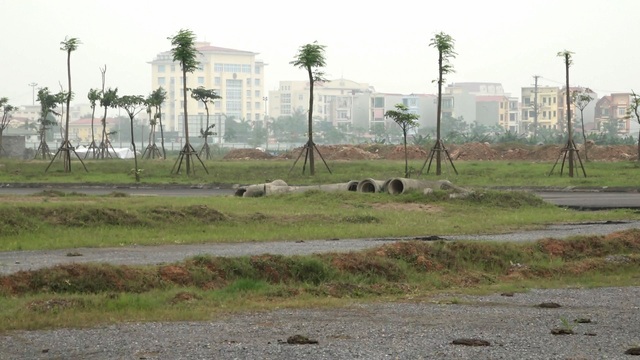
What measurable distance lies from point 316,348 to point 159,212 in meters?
16.5

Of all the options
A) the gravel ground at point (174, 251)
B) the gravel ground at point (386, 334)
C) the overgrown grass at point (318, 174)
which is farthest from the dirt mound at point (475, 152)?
the gravel ground at point (386, 334)

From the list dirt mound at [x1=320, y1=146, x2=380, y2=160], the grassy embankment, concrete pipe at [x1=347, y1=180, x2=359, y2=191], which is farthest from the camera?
dirt mound at [x1=320, y1=146, x2=380, y2=160]

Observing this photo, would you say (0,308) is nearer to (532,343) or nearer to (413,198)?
(532,343)

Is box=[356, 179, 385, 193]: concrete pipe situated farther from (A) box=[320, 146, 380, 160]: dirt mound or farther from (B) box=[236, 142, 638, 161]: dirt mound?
(A) box=[320, 146, 380, 160]: dirt mound

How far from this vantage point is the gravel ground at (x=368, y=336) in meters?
11.8

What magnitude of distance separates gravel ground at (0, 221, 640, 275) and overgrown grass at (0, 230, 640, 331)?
1956 millimetres

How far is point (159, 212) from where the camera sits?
92.0 feet

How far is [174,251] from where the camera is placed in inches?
880

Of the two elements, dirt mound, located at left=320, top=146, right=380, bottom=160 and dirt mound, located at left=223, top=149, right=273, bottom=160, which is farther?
dirt mound, located at left=223, top=149, right=273, bottom=160

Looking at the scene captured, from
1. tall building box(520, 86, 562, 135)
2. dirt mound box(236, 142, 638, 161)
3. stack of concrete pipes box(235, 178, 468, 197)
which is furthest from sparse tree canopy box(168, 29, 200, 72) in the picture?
tall building box(520, 86, 562, 135)

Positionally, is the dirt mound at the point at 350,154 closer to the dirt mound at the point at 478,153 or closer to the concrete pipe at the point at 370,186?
the dirt mound at the point at 478,153

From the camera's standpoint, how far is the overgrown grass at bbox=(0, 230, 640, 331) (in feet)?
48.4

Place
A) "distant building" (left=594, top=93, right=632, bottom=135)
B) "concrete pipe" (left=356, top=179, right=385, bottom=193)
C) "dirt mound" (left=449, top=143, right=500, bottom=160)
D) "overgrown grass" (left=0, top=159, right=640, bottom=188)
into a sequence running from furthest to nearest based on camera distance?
"distant building" (left=594, top=93, right=632, bottom=135)
"dirt mound" (left=449, top=143, right=500, bottom=160)
"overgrown grass" (left=0, top=159, right=640, bottom=188)
"concrete pipe" (left=356, top=179, right=385, bottom=193)

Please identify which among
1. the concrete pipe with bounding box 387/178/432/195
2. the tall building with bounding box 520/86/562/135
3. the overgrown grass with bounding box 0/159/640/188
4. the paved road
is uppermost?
the tall building with bounding box 520/86/562/135
